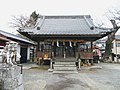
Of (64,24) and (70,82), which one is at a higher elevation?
(64,24)

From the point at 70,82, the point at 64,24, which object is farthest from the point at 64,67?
the point at 64,24

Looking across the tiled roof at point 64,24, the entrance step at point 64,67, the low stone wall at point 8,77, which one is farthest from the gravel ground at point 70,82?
the tiled roof at point 64,24

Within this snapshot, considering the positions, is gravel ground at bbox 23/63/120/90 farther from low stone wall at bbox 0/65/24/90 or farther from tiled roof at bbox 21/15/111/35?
tiled roof at bbox 21/15/111/35

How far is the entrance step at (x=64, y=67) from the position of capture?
12016 mm

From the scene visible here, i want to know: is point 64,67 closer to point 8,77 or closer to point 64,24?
point 64,24

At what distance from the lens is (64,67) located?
12.6m

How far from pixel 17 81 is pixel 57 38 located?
391 inches

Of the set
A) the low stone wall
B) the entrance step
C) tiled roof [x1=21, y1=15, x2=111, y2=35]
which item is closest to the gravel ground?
the low stone wall

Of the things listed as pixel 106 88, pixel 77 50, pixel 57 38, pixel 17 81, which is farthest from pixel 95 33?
pixel 17 81

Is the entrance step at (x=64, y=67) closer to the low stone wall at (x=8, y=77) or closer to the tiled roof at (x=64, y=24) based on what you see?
the tiled roof at (x=64, y=24)

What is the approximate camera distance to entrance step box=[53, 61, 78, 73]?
12.0m

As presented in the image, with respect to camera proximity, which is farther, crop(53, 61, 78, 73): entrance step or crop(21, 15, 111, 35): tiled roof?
crop(21, 15, 111, 35): tiled roof

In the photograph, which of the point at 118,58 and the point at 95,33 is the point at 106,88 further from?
the point at 118,58

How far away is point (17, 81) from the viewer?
541 cm
